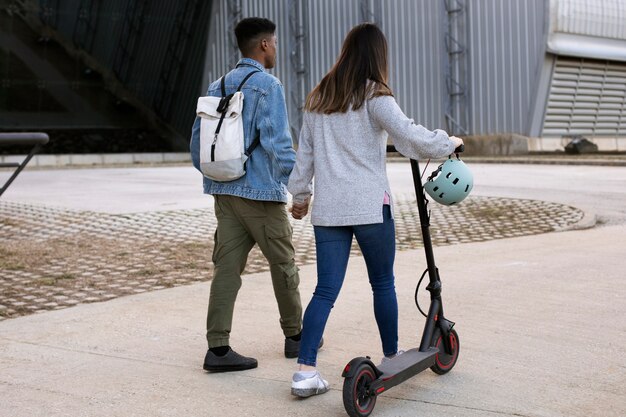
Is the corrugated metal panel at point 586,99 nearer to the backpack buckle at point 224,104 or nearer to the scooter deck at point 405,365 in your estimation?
the backpack buckle at point 224,104

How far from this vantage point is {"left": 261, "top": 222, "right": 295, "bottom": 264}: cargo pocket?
206 inches

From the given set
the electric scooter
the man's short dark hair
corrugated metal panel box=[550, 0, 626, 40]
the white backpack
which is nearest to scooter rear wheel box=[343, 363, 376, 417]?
the electric scooter

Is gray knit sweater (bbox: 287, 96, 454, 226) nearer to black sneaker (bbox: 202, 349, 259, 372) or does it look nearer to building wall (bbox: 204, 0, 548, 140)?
black sneaker (bbox: 202, 349, 259, 372)

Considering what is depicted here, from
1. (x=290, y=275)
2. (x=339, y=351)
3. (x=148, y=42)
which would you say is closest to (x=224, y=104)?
(x=290, y=275)

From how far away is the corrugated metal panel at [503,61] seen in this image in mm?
30266

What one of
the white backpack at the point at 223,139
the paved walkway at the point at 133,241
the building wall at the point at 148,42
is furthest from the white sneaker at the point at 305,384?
the building wall at the point at 148,42

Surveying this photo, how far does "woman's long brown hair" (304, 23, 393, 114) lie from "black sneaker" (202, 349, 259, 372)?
1.41 metres

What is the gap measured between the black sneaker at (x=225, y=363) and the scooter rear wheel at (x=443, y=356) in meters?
0.97

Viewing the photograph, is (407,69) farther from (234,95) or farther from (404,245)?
(234,95)

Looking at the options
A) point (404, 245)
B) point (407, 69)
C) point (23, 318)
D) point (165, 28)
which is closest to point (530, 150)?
point (407, 69)

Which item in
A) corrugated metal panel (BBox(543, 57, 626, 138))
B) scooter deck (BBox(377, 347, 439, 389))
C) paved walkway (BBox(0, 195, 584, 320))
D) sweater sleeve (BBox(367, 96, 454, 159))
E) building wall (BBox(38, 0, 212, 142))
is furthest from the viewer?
building wall (BBox(38, 0, 212, 142))

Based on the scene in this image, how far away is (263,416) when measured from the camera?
14.5 ft

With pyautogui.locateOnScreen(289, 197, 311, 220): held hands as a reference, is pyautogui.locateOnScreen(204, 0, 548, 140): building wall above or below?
below

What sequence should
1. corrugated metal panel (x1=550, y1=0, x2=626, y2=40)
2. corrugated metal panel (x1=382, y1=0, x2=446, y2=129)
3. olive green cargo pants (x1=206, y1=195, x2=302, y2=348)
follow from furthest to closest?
corrugated metal panel (x1=382, y1=0, x2=446, y2=129) < corrugated metal panel (x1=550, y1=0, x2=626, y2=40) < olive green cargo pants (x1=206, y1=195, x2=302, y2=348)
